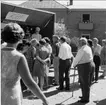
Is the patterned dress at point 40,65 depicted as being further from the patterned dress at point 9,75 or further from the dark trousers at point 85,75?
the patterned dress at point 9,75

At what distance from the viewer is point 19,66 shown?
8.37ft

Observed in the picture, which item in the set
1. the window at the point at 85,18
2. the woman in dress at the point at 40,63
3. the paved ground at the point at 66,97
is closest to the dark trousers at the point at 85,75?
the paved ground at the point at 66,97

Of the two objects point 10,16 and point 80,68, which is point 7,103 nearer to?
point 80,68

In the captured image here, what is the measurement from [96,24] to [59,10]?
550 cm

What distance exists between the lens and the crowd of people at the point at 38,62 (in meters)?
2.59

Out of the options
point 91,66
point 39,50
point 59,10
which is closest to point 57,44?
point 39,50

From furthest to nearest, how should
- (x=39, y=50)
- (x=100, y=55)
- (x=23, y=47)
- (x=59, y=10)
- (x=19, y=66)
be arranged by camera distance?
1. (x=59, y=10)
2. (x=100, y=55)
3. (x=39, y=50)
4. (x=23, y=47)
5. (x=19, y=66)

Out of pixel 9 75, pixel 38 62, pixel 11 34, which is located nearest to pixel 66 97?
pixel 38 62

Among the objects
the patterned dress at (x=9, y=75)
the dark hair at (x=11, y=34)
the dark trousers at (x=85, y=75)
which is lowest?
the dark trousers at (x=85, y=75)

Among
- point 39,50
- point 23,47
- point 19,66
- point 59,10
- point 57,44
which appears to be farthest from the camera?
point 59,10

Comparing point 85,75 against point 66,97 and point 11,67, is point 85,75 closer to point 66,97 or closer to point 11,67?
point 66,97

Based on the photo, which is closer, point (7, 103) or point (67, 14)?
point (7, 103)

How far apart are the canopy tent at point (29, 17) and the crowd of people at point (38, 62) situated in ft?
4.07

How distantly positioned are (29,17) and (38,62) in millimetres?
3179
